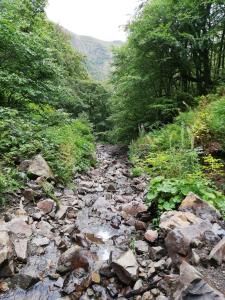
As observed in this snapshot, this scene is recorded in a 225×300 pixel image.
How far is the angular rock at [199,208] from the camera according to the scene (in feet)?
14.1

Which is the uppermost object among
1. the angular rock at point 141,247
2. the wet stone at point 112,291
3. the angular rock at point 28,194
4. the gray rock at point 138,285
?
the angular rock at point 28,194

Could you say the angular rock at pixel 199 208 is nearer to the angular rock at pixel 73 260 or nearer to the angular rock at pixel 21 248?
the angular rock at pixel 73 260

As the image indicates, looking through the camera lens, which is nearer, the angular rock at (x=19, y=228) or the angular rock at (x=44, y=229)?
the angular rock at (x=19, y=228)

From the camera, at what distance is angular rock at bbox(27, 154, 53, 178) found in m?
6.09

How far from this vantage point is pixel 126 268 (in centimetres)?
333

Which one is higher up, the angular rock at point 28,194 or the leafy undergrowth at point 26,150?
the leafy undergrowth at point 26,150

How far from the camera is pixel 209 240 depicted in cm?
364

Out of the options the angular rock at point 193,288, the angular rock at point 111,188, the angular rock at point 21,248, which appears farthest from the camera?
the angular rock at point 111,188

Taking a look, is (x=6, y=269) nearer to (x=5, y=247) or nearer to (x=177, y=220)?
(x=5, y=247)

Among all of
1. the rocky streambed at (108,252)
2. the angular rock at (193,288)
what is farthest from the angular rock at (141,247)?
the angular rock at (193,288)

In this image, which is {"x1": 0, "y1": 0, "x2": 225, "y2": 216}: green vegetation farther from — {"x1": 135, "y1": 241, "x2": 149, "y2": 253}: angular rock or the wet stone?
the wet stone

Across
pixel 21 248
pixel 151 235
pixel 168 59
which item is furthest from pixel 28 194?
pixel 168 59

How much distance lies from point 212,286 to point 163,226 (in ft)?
4.52

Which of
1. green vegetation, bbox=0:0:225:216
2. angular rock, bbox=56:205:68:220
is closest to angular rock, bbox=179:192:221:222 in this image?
green vegetation, bbox=0:0:225:216
